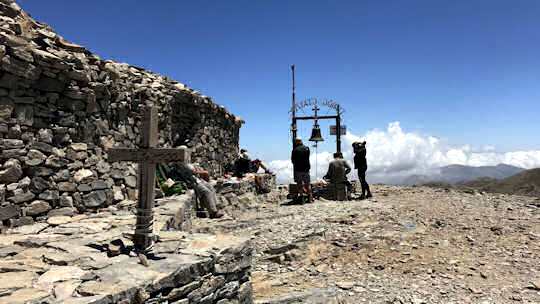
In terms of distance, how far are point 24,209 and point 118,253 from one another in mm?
2779

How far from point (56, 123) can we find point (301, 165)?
818 centimetres

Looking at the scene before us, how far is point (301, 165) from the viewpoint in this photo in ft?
43.2

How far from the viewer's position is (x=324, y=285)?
664 centimetres

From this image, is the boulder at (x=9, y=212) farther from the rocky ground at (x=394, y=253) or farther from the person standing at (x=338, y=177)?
the person standing at (x=338, y=177)

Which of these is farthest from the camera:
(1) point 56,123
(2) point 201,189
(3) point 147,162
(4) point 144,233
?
(2) point 201,189

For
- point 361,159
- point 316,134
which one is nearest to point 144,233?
point 361,159

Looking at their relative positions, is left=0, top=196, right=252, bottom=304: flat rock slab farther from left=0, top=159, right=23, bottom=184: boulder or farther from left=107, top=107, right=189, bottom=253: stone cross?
left=0, top=159, right=23, bottom=184: boulder

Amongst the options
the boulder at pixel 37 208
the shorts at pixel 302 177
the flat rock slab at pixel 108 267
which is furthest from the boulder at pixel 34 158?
the shorts at pixel 302 177

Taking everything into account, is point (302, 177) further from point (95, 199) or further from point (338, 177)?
point (95, 199)

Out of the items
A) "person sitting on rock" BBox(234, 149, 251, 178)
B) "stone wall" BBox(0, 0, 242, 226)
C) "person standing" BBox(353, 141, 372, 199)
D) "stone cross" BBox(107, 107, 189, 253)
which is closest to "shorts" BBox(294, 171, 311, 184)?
"person standing" BBox(353, 141, 372, 199)

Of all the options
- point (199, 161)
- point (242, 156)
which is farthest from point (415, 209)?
point (242, 156)

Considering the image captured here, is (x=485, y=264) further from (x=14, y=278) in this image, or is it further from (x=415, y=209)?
(x=14, y=278)

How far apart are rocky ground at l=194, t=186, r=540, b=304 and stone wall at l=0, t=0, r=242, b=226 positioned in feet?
10.5

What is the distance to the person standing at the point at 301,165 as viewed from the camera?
1311 centimetres
